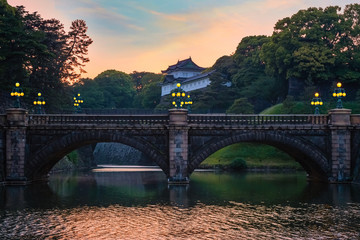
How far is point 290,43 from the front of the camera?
73.9m

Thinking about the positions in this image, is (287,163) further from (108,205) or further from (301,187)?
(108,205)

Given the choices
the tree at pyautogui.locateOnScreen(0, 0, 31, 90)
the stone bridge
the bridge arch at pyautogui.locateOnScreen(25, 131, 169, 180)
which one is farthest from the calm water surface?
the tree at pyautogui.locateOnScreen(0, 0, 31, 90)

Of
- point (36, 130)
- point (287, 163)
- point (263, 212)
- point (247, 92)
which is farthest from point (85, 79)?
point (263, 212)

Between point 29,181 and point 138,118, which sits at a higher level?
point 138,118

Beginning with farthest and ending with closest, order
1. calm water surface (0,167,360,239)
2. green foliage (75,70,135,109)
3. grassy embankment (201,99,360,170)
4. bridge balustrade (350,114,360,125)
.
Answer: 1. green foliage (75,70,135,109)
2. grassy embankment (201,99,360,170)
3. bridge balustrade (350,114,360,125)
4. calm water surface (0,167,360,239)

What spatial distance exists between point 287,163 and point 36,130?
1374 inches

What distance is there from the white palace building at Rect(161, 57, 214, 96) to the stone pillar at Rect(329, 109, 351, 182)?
238ft

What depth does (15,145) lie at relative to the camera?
3984cm

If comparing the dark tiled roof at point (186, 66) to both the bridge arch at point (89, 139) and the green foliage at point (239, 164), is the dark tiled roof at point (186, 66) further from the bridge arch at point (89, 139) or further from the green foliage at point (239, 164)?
the bridge arch at point (89, 139)

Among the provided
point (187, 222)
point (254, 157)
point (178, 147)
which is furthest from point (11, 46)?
point (187, 222)

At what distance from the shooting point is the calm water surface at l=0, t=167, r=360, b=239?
65.0ft

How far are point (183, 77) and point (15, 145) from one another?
304 ft

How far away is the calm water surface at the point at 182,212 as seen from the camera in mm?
19797

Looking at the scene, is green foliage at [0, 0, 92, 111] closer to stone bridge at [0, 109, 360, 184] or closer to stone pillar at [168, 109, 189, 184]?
stone bridge at [0, 109, 360, 184]
